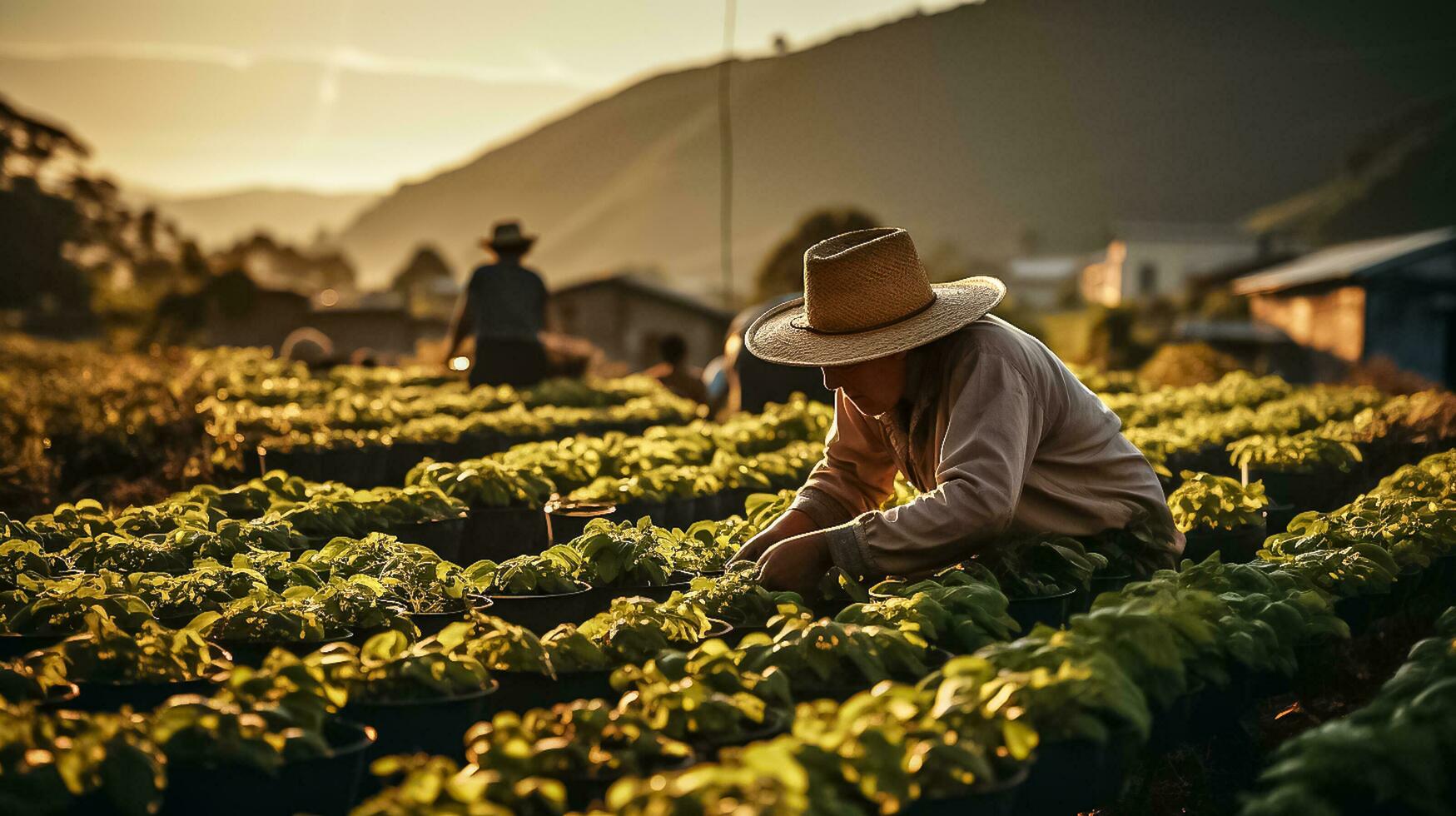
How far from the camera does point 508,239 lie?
1318 centimetres

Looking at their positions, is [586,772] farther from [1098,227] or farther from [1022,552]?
[1098,227]

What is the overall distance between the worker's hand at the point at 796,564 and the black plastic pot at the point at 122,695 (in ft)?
4.57

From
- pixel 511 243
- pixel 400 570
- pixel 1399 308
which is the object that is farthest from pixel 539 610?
pixel 1399 308

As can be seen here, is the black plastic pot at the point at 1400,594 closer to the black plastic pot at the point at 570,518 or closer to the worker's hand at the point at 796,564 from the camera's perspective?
the worker's hand at the point at 796,564

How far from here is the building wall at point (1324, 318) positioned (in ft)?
107

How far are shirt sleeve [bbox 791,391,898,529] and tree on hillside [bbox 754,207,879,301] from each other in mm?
46804

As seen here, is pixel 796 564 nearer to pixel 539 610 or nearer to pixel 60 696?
pixel 539 610

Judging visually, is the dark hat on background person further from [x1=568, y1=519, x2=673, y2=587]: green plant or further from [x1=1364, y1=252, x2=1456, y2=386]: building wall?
[x1=1364, y1=252, x2=1456, y2=386]: building wall

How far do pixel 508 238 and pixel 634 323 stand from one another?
35907 mm

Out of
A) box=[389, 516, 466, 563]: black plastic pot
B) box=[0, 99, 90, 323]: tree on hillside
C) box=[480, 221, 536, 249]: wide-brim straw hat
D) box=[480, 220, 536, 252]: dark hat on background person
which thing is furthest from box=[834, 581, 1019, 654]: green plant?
box=[0, 99, 90, 323]: tree on hillside

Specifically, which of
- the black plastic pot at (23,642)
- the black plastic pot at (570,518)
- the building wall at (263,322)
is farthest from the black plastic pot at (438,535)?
the building wall at (263,322)

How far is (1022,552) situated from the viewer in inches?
152

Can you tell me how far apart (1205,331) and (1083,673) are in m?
41.5

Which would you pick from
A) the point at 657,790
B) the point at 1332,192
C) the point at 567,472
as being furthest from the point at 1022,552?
the point at 1332,192
